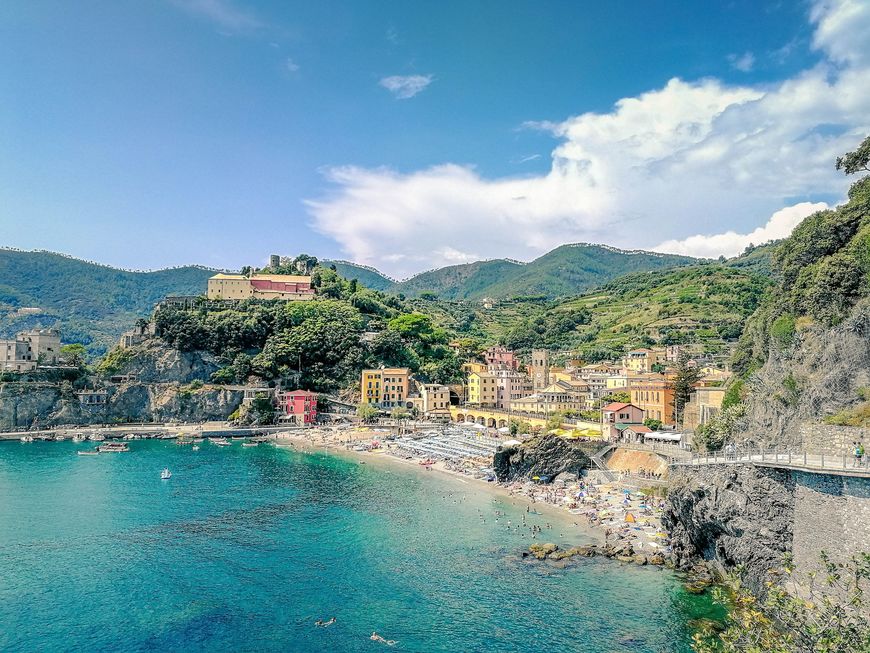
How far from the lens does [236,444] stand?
65.4 metres

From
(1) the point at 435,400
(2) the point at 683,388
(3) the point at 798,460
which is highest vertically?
(2) the point at 683,388

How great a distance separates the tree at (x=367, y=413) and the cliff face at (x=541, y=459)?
3036 centimetres

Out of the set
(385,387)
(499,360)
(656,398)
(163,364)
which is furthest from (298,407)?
(656,398)

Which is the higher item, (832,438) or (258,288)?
(258,288)

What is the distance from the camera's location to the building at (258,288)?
96.6m

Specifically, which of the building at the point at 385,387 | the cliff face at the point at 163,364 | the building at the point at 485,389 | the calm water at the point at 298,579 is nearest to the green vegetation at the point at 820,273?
the calm water at the point at 298,579

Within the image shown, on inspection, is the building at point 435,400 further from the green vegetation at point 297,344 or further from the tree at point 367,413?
the tree at point 367,413

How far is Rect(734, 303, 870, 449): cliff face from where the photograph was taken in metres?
22.8

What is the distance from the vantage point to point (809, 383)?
81.7ft

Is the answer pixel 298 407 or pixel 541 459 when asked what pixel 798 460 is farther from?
pixel 298 407

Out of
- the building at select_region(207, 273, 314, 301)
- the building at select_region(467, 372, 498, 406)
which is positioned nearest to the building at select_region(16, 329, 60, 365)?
the building at select_region(207, 273, 314, 301)

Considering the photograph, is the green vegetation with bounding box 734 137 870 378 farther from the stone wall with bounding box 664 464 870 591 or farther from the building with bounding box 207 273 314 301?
the building with bounding box 207 273 314 301

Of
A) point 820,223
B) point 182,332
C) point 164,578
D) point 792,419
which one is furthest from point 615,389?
point 182,332

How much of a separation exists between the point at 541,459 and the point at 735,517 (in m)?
22.1
